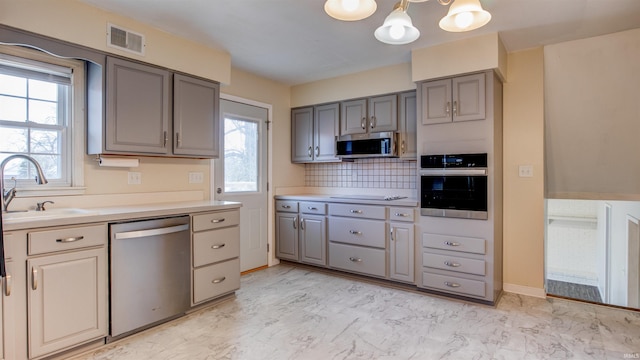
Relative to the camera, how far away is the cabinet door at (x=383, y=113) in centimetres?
378

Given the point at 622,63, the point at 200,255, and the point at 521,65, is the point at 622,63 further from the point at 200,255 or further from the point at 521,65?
the point at 200,255

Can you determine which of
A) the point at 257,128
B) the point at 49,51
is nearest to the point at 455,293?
the point at 257,128

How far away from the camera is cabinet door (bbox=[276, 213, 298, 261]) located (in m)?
4.24

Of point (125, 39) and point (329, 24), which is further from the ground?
point (329, 24)

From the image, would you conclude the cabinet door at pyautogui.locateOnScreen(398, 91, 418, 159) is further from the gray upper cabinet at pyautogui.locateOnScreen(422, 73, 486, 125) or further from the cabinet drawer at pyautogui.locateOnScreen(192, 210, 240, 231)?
the cabinet drawer at pyautogui.locateOnScreen(192, 210, 240, 231)

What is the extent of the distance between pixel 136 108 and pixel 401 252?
9.38ft

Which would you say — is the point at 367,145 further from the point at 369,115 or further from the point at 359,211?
the point at 359,211

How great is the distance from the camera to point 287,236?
4.31 m

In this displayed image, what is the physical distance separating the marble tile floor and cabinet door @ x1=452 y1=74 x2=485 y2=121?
1781mm

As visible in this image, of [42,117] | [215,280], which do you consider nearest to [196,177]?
[215,280]

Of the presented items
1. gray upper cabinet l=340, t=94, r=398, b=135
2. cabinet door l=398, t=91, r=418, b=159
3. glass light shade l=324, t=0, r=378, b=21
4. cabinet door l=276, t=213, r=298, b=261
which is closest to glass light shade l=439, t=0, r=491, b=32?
glass light shade l=324, t=0, r=378, b=21

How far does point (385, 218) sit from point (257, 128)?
200 cm

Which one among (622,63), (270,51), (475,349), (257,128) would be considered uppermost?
(270,51)

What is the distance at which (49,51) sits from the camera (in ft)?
7.49
